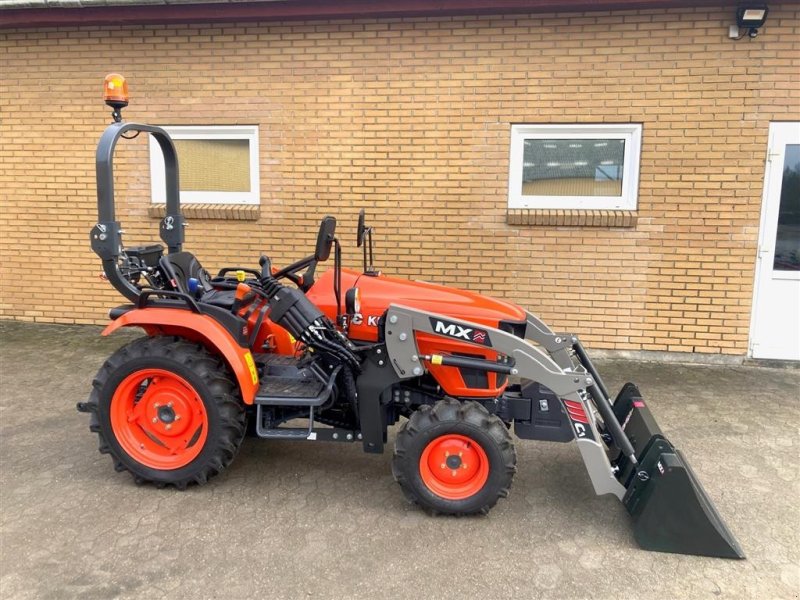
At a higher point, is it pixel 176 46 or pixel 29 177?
pixel 176 46

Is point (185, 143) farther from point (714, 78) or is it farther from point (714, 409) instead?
point (714, 409)

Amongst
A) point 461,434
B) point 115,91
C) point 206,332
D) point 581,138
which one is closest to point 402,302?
point 461,434

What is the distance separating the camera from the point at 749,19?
16.9 feet

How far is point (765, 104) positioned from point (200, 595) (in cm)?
572

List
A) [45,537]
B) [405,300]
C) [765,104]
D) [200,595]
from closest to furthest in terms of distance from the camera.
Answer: [200,595] < [45,537] < [405,300] < [765,104]

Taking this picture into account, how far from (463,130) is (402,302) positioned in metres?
2.99

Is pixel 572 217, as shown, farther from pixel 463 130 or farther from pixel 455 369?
pixel 455 369

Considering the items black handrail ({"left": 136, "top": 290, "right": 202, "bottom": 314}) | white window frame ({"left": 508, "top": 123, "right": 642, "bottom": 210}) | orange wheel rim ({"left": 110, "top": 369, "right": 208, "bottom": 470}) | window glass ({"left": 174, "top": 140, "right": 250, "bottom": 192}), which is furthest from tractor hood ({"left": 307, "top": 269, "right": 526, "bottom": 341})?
window glass ({"left": 174, "top": 140, "right": 250, "bottom": 192})

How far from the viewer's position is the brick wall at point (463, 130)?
18.0 feet

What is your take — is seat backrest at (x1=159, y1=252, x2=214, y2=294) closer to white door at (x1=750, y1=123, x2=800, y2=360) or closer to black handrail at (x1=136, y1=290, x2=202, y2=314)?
black handrail at (x1=136, y1=290, x2=202, y2=314)

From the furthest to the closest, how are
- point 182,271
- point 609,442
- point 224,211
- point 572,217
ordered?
point 224,211
point 572,217
point 182,271
point 609,442

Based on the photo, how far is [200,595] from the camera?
8.26 feet

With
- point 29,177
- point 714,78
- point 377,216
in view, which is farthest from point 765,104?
point 29,177

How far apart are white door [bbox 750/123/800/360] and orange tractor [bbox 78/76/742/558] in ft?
9.74
